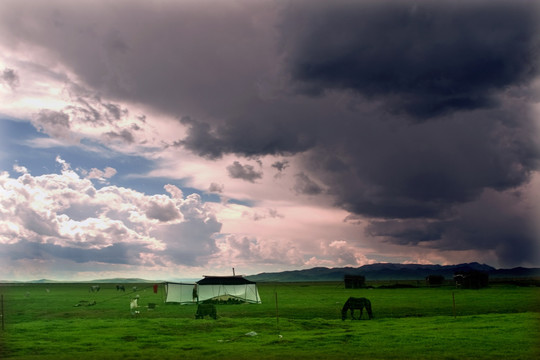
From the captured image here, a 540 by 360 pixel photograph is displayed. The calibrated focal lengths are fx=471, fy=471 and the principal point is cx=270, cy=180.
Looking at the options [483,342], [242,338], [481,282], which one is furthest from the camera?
[481,282]

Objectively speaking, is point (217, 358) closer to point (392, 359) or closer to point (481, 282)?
point (392, 359)

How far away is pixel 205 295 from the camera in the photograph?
6525 centimetres

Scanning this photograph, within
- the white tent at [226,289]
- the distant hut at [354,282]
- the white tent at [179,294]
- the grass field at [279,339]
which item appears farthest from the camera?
the distant hut at [354,282]

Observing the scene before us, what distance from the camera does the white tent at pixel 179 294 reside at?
214 ft

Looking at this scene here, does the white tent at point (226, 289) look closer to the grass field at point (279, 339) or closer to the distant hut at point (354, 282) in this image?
the grass field at point (279, 339)

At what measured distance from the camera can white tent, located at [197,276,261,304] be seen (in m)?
65.2

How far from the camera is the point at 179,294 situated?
65875 mm

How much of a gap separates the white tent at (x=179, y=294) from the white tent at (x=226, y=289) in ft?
4.98

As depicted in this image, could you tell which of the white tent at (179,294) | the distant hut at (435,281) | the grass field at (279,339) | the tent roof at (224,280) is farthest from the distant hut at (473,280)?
the grass field at (279,339)

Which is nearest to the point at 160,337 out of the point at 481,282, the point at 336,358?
the point at 336,358

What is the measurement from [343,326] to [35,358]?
2121 cm

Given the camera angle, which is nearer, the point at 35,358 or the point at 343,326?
the point at 35,358

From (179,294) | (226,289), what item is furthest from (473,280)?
(179,294)

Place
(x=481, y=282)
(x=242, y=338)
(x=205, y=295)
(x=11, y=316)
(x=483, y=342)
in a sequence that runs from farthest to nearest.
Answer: (x=481, y=282), (x=205, y=295), (x=11, y=316), (x=242, y=338), (x=483, y=342)
